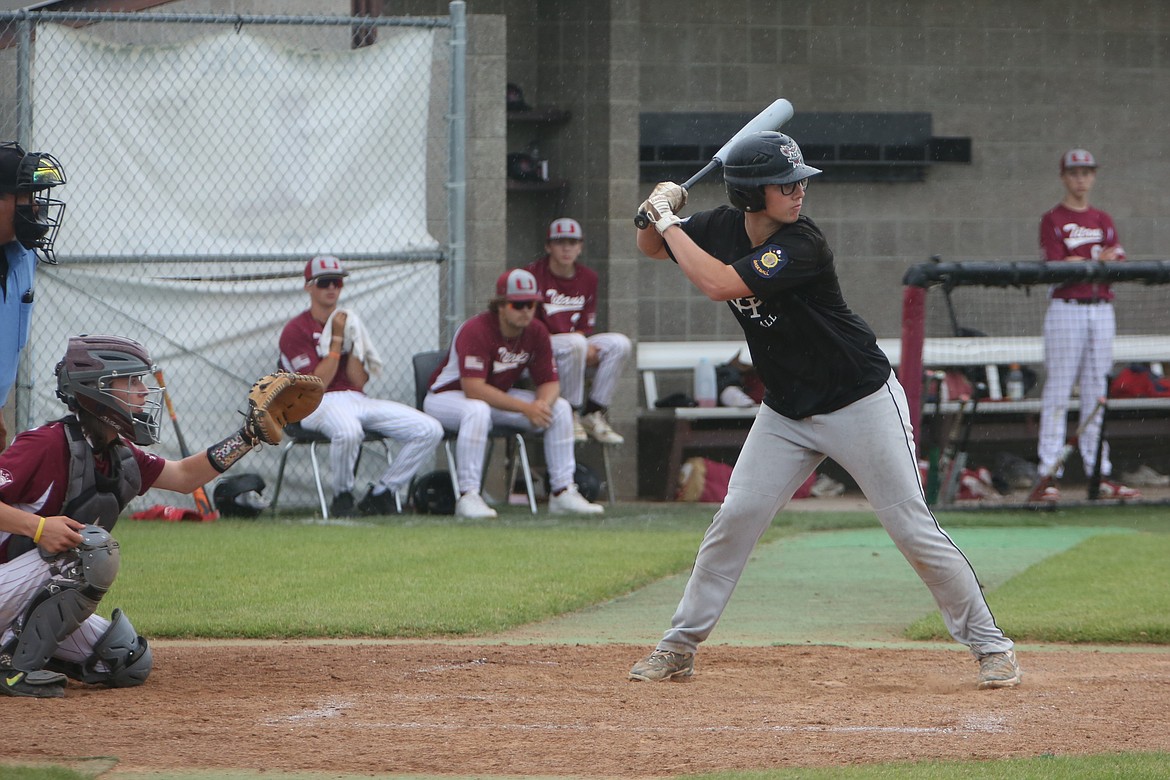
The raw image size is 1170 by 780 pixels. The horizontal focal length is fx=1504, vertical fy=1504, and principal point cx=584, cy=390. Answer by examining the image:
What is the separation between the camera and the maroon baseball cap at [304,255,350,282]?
33.6 ft

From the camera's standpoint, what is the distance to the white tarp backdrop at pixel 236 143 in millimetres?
10312

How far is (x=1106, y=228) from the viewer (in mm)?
11516

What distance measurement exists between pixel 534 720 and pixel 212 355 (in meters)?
6.74

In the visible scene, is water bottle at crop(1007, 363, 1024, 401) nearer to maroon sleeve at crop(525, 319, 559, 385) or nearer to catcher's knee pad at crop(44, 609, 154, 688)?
maroon sleeve at crop(525, 319, 559, 385)

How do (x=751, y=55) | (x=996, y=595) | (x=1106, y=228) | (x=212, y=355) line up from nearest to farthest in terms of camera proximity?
(x=996, y=595)
(x=212, y=355)
(x=1106, y=228)
(x=751, y=55)

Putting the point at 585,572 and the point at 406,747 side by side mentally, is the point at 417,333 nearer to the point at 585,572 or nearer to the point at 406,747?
the point at 585,572

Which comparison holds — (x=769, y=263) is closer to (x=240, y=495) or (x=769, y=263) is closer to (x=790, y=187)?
(x=790, y=187)

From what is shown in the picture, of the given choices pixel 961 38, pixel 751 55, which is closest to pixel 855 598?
pixel 751 55

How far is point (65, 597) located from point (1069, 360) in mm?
8198

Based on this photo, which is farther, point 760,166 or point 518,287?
point 518,287

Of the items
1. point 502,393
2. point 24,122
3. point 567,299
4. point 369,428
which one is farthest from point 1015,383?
point 24,122

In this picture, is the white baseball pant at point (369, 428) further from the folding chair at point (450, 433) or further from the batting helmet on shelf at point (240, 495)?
the batting helmet on shelf at point (240, 495)

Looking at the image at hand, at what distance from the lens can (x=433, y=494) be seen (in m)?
10.4

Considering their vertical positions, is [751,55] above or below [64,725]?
above
